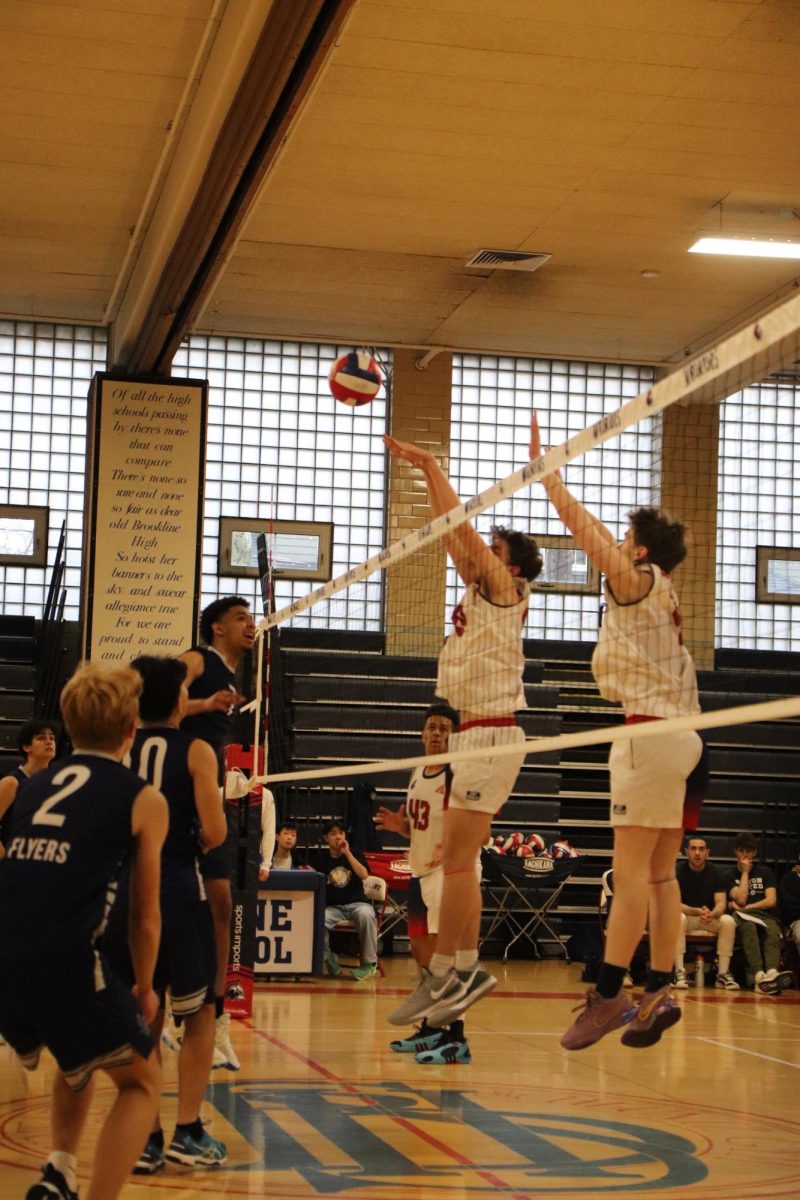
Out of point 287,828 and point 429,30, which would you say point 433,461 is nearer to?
point 429,30

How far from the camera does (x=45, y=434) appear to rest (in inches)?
606

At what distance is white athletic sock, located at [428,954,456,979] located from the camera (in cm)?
609

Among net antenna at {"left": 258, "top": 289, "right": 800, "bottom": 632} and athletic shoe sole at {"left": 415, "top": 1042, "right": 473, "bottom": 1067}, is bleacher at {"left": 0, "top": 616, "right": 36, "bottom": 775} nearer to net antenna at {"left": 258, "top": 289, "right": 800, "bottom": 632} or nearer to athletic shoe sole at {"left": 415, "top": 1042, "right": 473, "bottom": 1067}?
athletic shoe sole at {"left": 415, "top": 1042, "right": 473, "bottom": 1067}

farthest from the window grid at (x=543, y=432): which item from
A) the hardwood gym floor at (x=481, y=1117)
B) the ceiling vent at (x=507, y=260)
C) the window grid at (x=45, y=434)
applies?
the hardwood gym floor at (x=481, y=1117)

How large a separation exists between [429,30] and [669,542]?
513 cm

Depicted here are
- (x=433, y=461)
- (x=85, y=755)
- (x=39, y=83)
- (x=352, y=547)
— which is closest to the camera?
(x=85, y=755)

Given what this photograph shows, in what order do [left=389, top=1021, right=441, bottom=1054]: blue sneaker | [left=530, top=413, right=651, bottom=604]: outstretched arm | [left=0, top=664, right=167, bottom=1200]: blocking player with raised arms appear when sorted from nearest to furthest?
[left=0, top=664, right=167, bottom=1200]: blocking player with raised arms, [left=530, top=413, right=651, bottom=604]: outstretched arm, [left=389, top=1021, right=441, bottom=1054]: blue sneaker

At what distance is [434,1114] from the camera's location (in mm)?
6355

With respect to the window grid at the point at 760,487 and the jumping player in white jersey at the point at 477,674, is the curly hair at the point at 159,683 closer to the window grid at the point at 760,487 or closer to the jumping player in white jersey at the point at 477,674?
the jumping player in white jersey at the point at 477,674

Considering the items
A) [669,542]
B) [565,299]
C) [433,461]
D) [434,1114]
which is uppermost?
[565,299]

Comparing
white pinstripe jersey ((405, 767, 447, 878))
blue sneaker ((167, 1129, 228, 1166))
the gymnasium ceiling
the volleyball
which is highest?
the gymnasium ceiling

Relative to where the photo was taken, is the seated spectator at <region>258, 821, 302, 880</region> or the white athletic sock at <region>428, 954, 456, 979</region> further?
the seated spectator at <region>258, 821, 302, 880</region>

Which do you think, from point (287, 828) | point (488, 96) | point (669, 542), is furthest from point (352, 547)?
point (669, 542)

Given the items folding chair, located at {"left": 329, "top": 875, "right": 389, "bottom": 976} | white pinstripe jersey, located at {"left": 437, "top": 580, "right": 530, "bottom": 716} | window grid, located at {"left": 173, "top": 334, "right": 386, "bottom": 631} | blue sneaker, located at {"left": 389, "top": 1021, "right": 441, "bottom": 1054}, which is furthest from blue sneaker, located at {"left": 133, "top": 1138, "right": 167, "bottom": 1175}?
window grid, located at {"left": 173, "top": 334, "right": 386, "bottom": 631}
